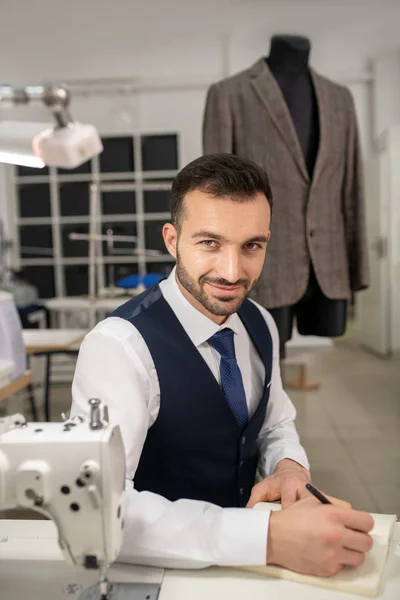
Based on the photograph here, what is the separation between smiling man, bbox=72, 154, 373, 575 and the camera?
2.46ft

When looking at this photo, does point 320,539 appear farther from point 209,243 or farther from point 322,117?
point 322,117

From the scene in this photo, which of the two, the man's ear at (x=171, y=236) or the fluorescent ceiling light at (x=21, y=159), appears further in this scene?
the man's ear at (x=171, y=236)

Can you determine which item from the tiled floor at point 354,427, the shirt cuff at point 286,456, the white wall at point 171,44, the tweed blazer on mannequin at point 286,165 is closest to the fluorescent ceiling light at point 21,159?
the shirt cuff at point 286,456

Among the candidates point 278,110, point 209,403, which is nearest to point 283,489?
point 209,403

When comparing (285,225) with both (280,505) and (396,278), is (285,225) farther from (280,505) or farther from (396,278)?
(396,278)

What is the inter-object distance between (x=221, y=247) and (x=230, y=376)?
0.27 meters

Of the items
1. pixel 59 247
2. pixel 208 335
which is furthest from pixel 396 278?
pixel 208 335

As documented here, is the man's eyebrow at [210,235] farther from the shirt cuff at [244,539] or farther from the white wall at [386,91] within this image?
the white wall at [386,91]

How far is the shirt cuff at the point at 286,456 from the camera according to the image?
111 centimetres

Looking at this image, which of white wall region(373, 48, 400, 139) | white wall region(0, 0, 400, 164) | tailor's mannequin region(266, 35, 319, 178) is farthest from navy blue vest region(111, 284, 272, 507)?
white wall region(373, 48, 400, 139)

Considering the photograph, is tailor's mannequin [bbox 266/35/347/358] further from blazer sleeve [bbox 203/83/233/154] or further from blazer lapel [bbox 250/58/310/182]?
blazer sleeve [bbox 203/83/233/154]

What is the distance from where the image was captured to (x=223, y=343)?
1105 millimetres

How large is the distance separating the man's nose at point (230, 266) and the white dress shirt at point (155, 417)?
161mm

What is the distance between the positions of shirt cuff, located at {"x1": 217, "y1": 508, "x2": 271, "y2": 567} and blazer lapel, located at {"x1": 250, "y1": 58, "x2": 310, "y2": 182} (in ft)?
4.50
